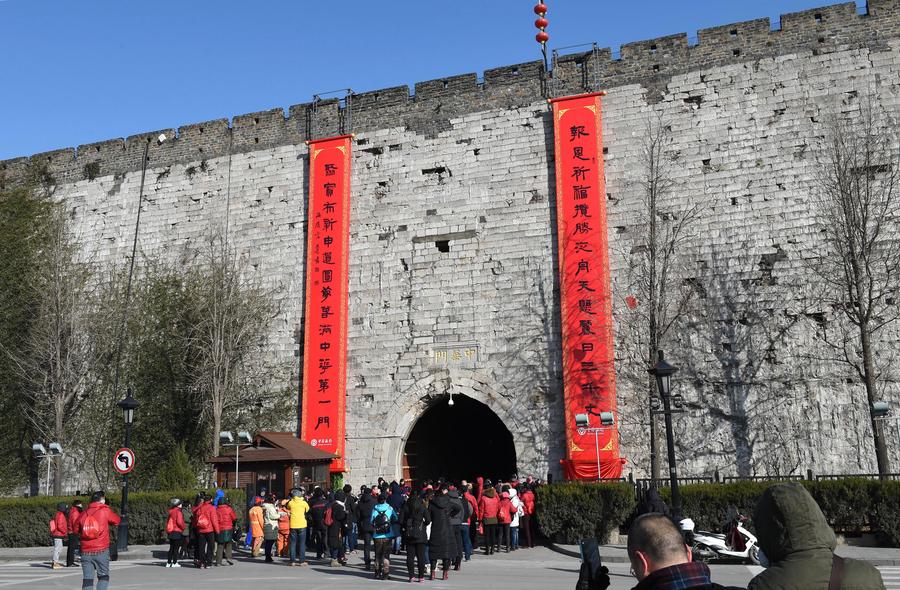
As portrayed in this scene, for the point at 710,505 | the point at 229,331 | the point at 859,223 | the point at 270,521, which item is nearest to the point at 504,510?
the point at 710,505

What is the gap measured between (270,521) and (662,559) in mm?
11797

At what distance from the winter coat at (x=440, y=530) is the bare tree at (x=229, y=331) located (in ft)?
36.4

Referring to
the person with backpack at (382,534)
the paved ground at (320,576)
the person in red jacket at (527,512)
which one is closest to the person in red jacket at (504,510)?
the paved ground at (320,576)

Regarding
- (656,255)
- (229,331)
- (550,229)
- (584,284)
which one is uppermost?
(550,229)

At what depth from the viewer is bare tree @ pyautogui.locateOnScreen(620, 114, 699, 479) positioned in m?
18.1

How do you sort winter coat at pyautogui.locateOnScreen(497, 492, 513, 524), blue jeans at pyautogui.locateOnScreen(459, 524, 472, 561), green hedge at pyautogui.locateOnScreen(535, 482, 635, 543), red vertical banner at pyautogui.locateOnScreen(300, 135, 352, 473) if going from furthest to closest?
red vertical banner at pyautogui.locateOnScreen(300, 135, 352, 473) → green hedge at pyautogui.locateOnScreen(535, 482, 635, 543) → winter coat at pyautogui.locateOnScreen(497, 492, 513, 524) → blue jeans at pyautogui.locateOnScreen(459, 524, 472, 561)

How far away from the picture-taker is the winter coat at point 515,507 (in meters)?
14.0

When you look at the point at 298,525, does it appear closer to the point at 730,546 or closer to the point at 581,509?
the point at 581,509

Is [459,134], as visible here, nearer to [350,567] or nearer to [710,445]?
[710,445]

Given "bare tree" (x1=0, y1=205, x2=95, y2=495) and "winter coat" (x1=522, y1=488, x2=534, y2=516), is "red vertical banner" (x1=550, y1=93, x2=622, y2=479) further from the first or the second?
"bare tree" (x1=0, y1=205, x2=95, y2=495)

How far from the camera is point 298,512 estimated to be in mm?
12492

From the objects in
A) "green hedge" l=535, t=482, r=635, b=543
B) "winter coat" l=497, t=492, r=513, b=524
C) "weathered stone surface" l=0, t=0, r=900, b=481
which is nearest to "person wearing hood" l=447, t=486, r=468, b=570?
"winter coat" l=497, t=492, r=513, b=524

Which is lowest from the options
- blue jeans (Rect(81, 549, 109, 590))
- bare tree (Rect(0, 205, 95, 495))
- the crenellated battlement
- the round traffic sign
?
blue jeans (Rect(81, 549, 109, 590))

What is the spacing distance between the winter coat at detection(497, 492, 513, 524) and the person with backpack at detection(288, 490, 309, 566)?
3.33m
